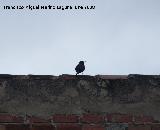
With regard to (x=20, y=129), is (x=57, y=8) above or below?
above

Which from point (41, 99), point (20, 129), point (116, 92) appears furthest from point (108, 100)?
point (20, 129)

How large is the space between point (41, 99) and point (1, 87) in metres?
0.39

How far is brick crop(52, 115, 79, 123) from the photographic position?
3.33 m

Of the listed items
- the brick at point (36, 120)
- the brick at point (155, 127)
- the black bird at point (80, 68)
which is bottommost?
the brick at point (155, 127)

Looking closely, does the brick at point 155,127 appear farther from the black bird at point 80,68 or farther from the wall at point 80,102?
the black bird at point 80,68

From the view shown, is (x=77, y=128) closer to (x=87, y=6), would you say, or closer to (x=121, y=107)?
(x=121, y=107)

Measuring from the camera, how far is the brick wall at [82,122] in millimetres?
3275

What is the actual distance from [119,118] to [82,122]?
1.16 ft

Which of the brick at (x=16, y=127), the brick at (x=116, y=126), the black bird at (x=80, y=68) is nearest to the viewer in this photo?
the brick at (x=16, y=127)

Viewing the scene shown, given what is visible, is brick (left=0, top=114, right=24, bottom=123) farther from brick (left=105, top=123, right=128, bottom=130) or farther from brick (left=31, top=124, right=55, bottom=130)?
brick (left=105, top=123, right=128, bottom=130)

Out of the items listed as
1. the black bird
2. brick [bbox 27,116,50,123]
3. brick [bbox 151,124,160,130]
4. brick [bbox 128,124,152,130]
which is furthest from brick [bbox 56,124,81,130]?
the black bird

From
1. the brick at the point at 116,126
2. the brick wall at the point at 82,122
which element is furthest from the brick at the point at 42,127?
the brick at the point at 116,126

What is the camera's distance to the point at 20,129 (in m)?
3.25

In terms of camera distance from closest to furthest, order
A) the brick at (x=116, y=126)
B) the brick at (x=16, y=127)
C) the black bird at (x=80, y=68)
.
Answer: the brick at (x=16, y=127), the brick at (x=116, y=126), the black bird at (x=80, y=68)
